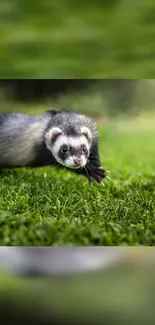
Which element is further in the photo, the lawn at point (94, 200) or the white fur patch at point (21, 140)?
the white fur patch at point (21, 140)

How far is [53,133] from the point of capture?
348 centimetres

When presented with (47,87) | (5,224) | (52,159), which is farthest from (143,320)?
(47,87)

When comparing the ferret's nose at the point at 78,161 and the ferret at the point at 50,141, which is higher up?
the ferret at the point at 50,141

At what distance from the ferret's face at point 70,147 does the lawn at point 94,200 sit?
0.49ft

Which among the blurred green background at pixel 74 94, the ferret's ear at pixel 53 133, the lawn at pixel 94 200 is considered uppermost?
the blurred green background at pixel 74 94

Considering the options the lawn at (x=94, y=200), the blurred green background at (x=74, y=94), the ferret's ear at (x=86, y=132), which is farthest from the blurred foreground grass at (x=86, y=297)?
the blurred green background at (x=74, y=94)

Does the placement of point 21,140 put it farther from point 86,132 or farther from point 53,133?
point 86,132

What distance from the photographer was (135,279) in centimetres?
276
